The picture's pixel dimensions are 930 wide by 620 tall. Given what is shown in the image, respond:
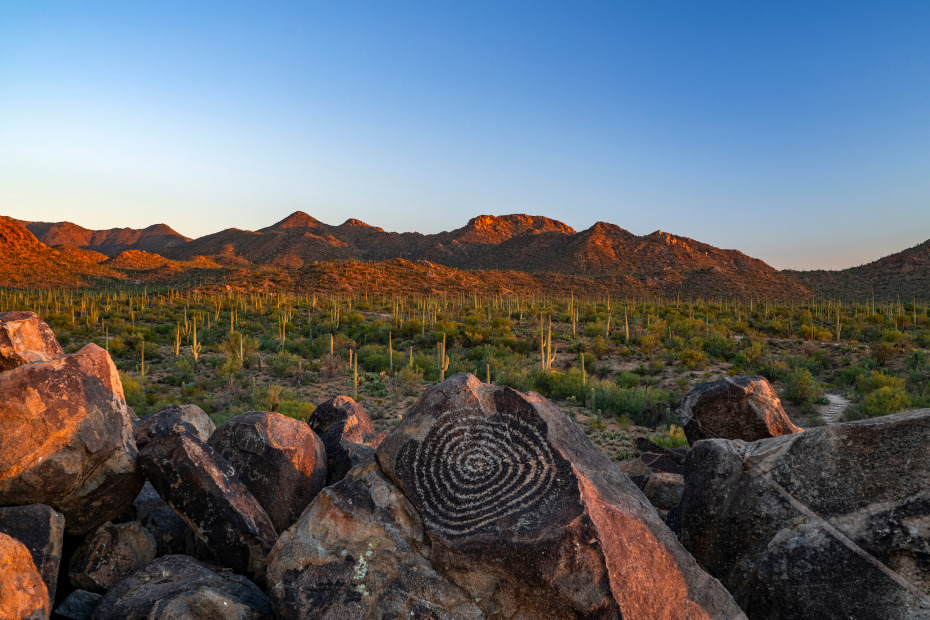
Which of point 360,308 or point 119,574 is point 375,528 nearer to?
point 119,574

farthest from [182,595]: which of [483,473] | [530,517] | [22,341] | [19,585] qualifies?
[22,341]

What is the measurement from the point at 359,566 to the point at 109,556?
2.03 metres

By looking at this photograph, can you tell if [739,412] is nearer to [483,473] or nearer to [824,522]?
[824,522]

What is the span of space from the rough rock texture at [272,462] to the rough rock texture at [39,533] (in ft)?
4.67

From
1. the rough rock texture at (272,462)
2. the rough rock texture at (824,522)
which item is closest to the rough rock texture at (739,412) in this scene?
the rough rock texture at (824,522)

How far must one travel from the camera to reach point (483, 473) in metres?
3.75

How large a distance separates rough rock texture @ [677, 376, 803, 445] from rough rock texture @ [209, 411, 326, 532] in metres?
4.62

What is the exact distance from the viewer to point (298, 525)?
367 cm

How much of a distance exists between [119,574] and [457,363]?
16002mm

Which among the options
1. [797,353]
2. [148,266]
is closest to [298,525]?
[797,353]

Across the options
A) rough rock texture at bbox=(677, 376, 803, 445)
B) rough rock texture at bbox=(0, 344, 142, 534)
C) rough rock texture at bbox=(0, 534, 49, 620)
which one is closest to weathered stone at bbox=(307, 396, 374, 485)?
rough rock texture at bbox=(0, 344, 142, 534)

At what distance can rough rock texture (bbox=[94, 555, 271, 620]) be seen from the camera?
3.18 m

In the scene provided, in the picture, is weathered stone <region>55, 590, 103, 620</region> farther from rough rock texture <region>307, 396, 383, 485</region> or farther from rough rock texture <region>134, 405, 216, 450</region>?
rough rock texture <region>307, 396, 383, 485</region>

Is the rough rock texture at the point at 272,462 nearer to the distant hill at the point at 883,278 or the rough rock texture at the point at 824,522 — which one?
the rough rock texture at the point at 824,522
